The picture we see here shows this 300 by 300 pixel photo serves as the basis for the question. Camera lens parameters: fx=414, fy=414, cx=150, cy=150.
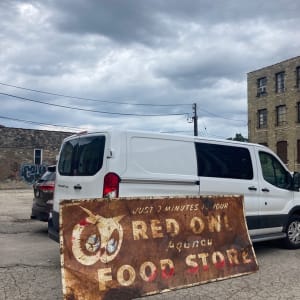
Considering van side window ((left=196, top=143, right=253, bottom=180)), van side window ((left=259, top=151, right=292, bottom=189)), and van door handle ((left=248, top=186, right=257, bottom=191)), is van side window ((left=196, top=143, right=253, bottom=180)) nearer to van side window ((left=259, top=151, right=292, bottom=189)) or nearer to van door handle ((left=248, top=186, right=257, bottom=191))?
van door handle ((left=248, top=186, right=257, bottom=191))

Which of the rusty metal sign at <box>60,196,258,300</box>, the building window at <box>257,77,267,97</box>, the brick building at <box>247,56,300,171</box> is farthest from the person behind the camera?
the building window at <box>257,77,267,97</box>

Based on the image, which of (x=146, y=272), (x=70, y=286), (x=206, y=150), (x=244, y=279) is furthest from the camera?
(x=206, y=150)

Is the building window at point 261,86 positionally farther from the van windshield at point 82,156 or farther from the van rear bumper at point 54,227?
the van rear bumper at point 54,227

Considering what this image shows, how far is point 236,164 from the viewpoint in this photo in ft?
25.0

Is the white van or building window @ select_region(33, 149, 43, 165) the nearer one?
the white van

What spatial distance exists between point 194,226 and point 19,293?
247 centimetres

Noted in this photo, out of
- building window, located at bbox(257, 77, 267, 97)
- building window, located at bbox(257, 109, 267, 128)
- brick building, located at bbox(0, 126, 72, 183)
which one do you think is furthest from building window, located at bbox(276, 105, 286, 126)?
brick building, located at bbox(0, 126, 72, 183)

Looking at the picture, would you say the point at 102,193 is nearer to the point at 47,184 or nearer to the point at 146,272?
the point at 146,272

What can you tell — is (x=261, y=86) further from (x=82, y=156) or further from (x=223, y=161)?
(x=82, y=156)

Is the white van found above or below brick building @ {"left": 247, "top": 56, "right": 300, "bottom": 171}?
below

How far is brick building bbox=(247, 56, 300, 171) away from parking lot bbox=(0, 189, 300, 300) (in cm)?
2749

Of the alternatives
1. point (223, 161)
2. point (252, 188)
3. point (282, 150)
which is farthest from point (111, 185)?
point (282, 150)

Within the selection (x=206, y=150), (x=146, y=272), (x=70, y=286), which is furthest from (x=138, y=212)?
(x=206, y=150)

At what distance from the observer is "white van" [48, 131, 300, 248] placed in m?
6.16
